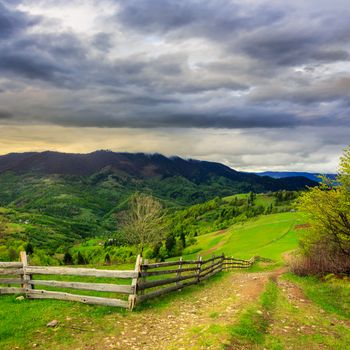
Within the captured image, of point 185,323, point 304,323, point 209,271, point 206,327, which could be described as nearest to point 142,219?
point 209,271

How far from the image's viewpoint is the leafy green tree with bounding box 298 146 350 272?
77.0 ft

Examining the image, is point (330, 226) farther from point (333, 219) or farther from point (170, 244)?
point (170, 244)

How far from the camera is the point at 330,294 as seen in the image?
21.7m

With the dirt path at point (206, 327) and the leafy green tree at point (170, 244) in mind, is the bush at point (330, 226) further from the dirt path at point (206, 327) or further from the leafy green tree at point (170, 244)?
the leafy green tree at point (170, 244)

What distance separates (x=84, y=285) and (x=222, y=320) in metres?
7.04

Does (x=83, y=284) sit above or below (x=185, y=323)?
above

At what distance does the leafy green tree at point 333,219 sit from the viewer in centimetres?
2346

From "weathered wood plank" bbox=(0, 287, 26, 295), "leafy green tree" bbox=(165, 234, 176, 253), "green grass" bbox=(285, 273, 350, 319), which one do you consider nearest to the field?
"green grass" bbox=(285, 273, 350, 319)

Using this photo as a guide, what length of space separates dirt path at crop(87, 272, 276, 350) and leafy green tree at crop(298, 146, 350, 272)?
9.89 meters

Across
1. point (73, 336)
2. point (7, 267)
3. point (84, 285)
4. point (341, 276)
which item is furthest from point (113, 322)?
point (341, 276)

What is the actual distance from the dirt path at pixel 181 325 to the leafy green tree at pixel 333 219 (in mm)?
9886

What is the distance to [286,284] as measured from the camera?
1042 inches

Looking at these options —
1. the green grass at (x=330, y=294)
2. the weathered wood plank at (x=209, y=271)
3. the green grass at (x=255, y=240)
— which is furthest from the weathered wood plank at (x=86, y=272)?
the green grass at (x=255, y=240)

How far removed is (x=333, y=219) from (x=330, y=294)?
569 centimetres
